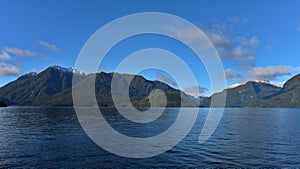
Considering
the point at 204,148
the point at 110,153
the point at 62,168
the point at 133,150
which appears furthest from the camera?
the point at 204,148

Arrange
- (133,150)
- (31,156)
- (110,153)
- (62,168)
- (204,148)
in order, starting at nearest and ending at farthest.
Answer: (62,168) → (31,156) → (110,153) → (133,150) → (204,148)

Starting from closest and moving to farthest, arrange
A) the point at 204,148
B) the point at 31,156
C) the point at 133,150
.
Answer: the point at 31,156 → the point at 133,150 → the point at 204,148

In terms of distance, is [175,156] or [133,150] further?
[133,150]

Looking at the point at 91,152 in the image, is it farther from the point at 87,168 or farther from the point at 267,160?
the point at 267,160

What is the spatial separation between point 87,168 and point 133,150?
12.4 metres

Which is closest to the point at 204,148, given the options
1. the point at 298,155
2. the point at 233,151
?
the point at 233,151

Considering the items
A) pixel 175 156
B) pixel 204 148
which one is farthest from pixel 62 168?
pixel 204 148

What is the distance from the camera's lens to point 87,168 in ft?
94.0

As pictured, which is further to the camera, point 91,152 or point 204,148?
point 204,148

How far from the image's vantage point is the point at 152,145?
44906 millimetres

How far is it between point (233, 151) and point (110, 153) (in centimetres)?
2337

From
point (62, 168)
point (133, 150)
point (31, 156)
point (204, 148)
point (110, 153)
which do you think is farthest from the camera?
point (204, 148)

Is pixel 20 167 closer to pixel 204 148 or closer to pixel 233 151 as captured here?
pixel 204 148

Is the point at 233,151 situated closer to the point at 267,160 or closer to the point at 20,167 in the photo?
the point at 267,160
